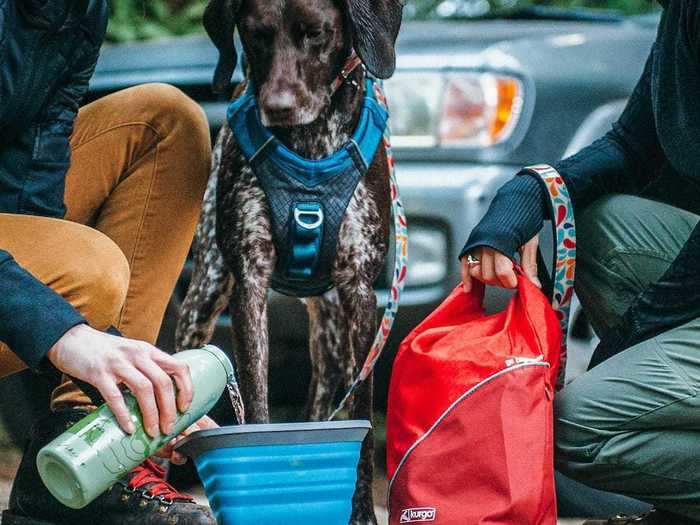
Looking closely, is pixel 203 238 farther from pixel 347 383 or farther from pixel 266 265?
pixel 347 383

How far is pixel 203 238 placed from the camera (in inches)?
109

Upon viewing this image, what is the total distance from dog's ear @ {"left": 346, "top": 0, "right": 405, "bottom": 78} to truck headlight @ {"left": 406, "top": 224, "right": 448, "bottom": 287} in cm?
71

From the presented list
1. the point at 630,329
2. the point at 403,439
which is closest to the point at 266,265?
the point at 403,439

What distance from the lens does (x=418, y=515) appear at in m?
2.11

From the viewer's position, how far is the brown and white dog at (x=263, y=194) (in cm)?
255

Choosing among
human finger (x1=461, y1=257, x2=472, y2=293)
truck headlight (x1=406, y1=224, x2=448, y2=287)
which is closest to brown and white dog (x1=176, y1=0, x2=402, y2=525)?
human finger (x1=461, y1=257, x2=472, y2=293)

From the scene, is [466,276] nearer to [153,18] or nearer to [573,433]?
[573,433]

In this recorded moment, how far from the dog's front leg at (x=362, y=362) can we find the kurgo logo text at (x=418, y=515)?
20.9 inches

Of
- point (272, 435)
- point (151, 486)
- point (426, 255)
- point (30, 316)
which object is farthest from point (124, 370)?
point (426, 255)

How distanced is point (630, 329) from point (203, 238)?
3.41 ft

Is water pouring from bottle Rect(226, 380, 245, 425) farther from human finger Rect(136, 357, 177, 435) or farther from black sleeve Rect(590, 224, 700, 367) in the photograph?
black sleeve Rect(590, 224, 700, 367)

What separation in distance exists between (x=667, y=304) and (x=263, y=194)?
0.92 meters

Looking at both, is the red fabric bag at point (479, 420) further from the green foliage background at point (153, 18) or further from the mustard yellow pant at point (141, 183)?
the green foliage background at point (153, 18)

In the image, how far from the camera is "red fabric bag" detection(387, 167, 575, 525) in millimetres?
2090
